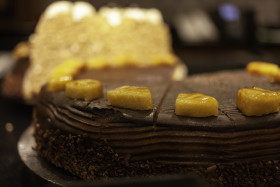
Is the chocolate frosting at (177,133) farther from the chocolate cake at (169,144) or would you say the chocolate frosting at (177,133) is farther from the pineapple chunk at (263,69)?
the pineapple chunk at (263,69)

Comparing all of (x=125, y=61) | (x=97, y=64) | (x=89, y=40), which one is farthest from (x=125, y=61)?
(x=89, y=40)

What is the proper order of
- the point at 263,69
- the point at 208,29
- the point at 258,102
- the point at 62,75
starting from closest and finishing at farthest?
the point at 258,102 → the point at 62,75 → the point at 263,69 → the point at 208,29

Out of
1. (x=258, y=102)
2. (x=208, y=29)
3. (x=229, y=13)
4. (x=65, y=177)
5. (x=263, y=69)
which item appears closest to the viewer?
(x=258, y=102)

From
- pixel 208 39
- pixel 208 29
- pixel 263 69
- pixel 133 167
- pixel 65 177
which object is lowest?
pixel 208 39

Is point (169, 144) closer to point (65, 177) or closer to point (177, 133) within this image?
point (177, 133)

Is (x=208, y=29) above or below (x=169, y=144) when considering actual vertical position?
below

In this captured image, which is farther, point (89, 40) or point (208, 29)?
point (208, 29)

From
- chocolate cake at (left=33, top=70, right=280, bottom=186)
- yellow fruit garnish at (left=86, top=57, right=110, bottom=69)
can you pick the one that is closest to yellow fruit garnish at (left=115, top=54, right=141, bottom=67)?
yellow fruit garnish at (left=86, top=57, right=110, bottom=69)
